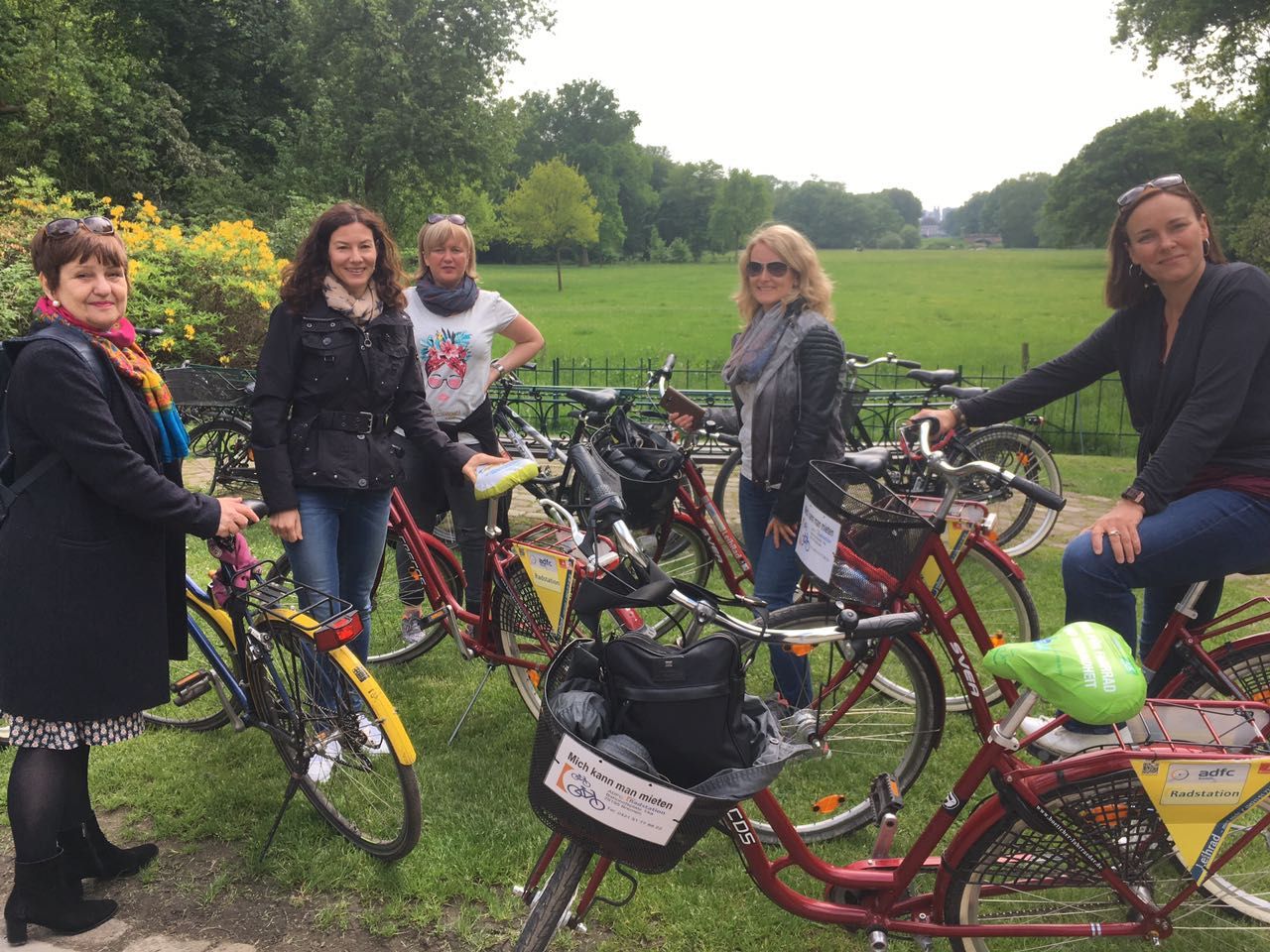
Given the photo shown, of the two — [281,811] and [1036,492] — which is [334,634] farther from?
[1036,492]

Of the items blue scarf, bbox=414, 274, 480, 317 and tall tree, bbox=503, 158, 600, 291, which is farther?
tall tree, bbox=503, 158, 600, 291

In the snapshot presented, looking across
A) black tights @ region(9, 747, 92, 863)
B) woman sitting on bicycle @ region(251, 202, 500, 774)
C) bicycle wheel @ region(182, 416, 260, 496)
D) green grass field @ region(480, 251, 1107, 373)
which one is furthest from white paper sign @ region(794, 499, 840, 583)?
green grass field @ region(480, 251, 1107, 373)

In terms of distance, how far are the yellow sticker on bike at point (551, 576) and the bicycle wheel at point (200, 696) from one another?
106 cm

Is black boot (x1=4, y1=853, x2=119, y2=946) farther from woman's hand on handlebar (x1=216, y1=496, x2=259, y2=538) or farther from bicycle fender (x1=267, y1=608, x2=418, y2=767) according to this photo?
woman's hand on handlebar (x1=216, y1=496, x2=259, y2=538)

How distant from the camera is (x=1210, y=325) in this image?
244cm

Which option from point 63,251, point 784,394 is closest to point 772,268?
point 784,394

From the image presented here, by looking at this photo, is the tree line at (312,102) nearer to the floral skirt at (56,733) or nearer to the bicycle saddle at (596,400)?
the bicycle saddle at (596,400)

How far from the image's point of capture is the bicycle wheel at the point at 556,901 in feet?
6.03

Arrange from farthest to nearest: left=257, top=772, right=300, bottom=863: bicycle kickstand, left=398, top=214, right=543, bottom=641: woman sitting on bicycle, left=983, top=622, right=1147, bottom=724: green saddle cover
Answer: left=398, top=214, right=543, bottom=641: woman sitting on bicycle → left=257, top=772, right=300, bottom=863: bicycle kickstand → left=983, top=622, right=1147, bottom=724: green saddle cover

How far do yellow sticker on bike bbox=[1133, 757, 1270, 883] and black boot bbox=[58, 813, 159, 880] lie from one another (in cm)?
294

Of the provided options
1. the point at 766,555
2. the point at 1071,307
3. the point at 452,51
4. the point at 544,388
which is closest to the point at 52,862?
the point at 766,555

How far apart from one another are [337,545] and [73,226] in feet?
4.64

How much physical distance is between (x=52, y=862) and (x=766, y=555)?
2.48 meters

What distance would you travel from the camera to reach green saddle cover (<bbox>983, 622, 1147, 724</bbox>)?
1735mm
